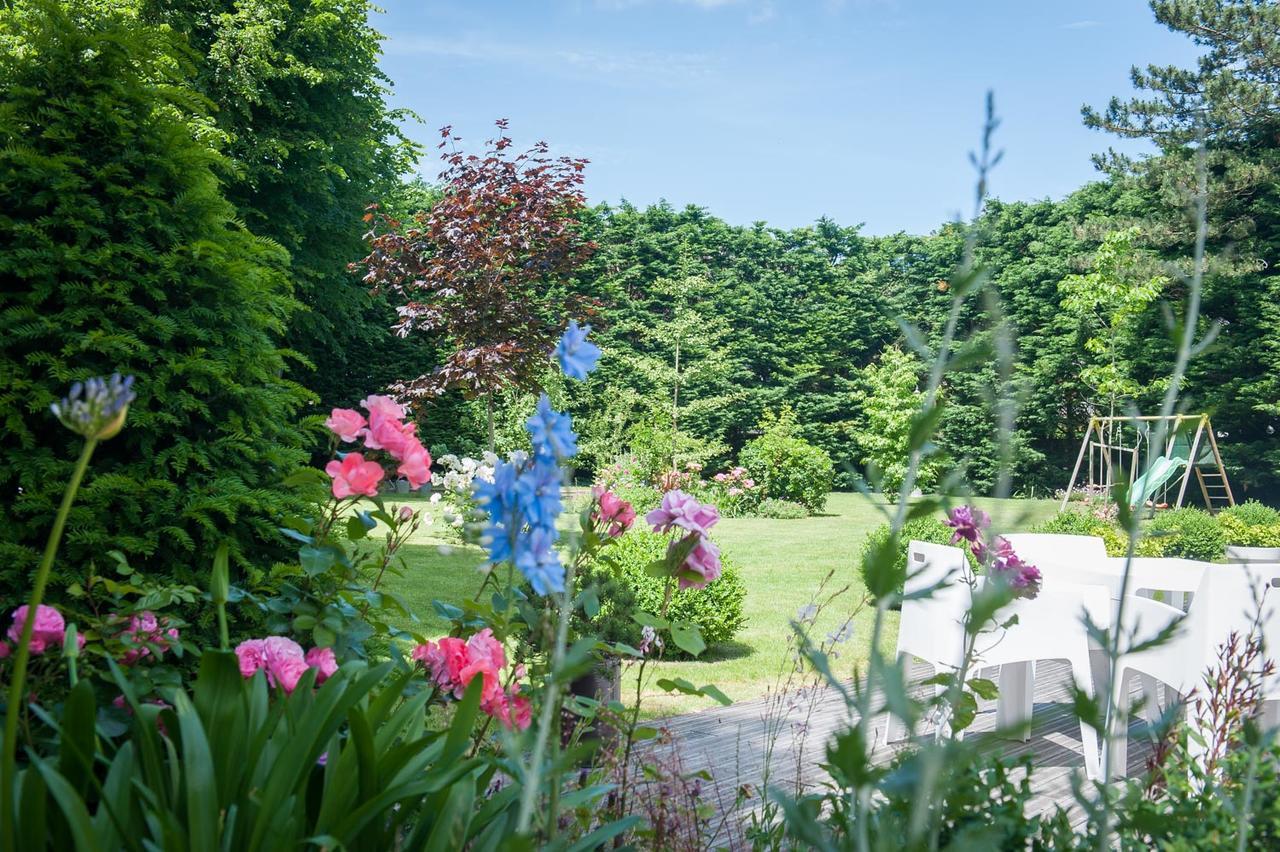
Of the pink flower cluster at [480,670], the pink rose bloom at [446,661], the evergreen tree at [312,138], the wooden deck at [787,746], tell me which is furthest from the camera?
the evergreen tree at [312,138]

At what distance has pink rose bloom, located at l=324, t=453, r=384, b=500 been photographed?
1742 millimetres

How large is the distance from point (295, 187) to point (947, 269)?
11.6 meters

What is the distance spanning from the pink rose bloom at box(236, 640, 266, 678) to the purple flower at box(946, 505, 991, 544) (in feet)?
4.91

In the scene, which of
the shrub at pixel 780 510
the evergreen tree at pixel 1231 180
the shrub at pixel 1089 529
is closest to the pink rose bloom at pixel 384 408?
the shrub at pixel 1089 529

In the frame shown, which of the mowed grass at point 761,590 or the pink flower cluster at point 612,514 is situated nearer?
the pink flower cluster at point 612,514

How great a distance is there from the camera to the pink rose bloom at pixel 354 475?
1.74 m

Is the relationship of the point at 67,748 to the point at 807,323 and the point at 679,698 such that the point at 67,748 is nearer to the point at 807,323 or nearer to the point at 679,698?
the point at 679,698

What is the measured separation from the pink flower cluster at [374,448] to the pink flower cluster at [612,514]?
13.9 inches

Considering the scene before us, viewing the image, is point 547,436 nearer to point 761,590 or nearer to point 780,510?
point 761,590

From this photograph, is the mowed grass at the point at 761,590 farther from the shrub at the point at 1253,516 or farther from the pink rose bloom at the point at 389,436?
the shrub at the point at 1253,516

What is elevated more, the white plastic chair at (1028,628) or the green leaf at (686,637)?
the green leaf at (686,637)

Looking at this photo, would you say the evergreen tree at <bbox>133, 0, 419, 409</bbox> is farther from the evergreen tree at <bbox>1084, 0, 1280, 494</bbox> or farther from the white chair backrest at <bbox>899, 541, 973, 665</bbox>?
the evergreen tree at <bbox>1084, 0, 1280, 494</bbox>

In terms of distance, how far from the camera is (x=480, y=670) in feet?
5.36

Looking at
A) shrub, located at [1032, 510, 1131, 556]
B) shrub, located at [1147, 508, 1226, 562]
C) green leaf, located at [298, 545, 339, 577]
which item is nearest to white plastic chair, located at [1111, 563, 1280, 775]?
green leaf, located at [298, 545, 339, 577]
